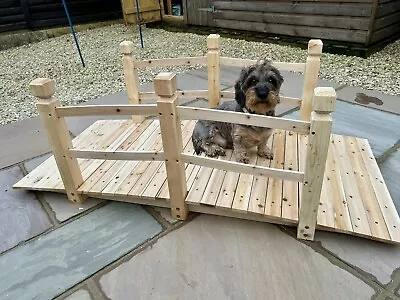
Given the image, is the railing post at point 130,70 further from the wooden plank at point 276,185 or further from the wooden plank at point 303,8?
the wooden plank at point 303,8

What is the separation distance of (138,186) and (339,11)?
6470 millimetres

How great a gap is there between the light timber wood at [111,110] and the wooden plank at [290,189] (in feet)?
4.11

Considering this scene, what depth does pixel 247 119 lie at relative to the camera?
2.15m

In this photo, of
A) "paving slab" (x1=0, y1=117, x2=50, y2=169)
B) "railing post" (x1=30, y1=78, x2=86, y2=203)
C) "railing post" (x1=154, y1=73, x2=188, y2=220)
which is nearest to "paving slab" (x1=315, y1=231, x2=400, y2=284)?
"railing post" (x1=154, y1=73, x2=188, y2=220)

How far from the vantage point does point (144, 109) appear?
7.69 ft

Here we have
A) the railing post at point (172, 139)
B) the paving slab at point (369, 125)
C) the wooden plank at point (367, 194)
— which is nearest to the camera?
the railing post at point (172, 139)

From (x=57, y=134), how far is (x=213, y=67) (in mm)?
2090

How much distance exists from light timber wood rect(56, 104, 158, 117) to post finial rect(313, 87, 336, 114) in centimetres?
109

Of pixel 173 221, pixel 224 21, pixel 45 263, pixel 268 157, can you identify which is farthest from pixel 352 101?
pixel 224 21

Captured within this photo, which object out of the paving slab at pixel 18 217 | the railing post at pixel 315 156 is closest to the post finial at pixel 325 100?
the railing post at pixel 315 156

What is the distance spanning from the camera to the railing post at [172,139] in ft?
7.15

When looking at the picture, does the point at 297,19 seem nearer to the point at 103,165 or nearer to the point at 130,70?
the point at 130,70

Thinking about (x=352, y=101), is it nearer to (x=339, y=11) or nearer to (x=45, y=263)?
(x=339, y=11)

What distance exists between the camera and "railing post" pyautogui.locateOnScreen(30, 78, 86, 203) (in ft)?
7.90
